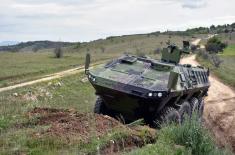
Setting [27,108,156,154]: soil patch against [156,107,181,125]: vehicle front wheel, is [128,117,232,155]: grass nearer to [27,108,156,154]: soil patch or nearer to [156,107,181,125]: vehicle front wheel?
[27,108,156,154]: soil patch

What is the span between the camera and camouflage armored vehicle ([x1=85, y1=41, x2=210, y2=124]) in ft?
49.4

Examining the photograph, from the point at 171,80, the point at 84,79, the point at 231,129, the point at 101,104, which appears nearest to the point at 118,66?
the point at 101,104

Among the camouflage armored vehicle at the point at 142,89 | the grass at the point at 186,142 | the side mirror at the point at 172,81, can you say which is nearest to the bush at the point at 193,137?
the grass at the point at 186,142

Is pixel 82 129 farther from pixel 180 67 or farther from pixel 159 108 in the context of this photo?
pixel 180 67

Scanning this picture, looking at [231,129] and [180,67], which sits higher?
[180,67]

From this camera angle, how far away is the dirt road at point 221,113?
2020cm

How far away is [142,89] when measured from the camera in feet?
49.1

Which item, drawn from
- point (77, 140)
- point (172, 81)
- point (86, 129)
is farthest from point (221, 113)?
point (77, 140)

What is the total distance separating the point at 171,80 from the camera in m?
14.8

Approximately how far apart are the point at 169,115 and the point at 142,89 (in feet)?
4.29

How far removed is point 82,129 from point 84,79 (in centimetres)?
1982

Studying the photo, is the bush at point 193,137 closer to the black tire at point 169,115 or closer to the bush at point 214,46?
the black tire at point 169,115

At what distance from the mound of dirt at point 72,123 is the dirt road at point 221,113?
652 centimetres

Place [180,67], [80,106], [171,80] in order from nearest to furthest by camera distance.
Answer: [171,80] → [180,67] → [80,106]
